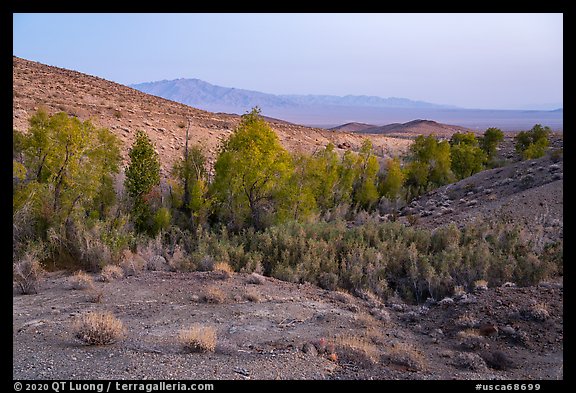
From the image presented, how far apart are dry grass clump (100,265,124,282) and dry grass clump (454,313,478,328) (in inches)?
279

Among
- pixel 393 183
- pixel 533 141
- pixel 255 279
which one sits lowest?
pixel 255 279

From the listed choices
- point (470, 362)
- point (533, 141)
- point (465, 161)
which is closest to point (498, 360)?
point (470, 362)

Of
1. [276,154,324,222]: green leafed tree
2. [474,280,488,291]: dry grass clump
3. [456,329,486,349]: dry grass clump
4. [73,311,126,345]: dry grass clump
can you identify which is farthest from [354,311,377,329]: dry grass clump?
[276,154,324,222]: green leafed tree

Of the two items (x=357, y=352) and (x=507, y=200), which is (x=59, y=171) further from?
(x=507, y=200)

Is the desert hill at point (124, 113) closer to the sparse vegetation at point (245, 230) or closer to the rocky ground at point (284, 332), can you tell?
the sparse vegetation at point (245, 230)

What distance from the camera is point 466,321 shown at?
832 centimetres

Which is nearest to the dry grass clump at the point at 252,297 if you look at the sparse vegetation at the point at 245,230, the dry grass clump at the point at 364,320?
the sparse vegetation at the point at 245,230

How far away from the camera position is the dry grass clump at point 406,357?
6426mm

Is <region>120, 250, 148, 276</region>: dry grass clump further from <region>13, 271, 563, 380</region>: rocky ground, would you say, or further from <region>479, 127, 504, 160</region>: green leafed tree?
<region>479, 127, 504, 160</region>: green leafed tree

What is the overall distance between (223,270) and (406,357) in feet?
17.9

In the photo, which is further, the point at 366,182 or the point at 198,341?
the point at 366,182

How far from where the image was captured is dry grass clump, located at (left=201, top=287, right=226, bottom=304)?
9.02 m

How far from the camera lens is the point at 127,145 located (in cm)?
2781

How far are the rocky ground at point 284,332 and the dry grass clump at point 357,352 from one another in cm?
2
